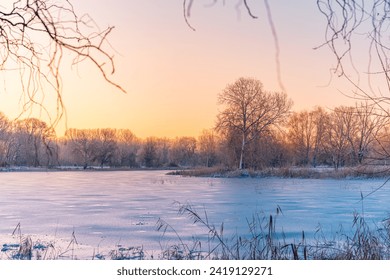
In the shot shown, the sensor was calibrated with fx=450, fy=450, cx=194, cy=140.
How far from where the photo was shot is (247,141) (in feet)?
82.3

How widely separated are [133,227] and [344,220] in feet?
12.5

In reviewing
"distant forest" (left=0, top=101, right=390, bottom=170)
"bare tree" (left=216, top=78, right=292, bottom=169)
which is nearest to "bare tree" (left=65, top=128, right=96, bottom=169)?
"distant forest" (left=0, top=101, right=390, bottom=170)

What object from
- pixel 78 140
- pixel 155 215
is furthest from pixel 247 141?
pixel 78 140

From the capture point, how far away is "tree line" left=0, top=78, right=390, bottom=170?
2.96 m

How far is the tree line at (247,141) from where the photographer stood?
9.72ft

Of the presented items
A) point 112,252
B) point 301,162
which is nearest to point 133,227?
point 112,252

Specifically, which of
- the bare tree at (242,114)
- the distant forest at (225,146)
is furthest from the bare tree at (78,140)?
the bare tree at (242,114)

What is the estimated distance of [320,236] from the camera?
6.50m

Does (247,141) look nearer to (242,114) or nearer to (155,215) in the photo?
(242,114)

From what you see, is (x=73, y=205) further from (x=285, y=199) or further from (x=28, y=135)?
(x=28, y=135)

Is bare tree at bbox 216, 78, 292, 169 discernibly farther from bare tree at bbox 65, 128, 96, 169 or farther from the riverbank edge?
bare tree at bbox 65, 128, 96, 169

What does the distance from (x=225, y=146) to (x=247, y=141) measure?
181cm

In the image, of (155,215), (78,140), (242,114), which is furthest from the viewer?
(242,114)

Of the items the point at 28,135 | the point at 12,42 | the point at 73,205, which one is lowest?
the point at 73,205
